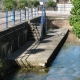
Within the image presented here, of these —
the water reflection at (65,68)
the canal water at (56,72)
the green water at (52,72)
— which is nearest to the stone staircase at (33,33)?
the water reflection at (65,68)

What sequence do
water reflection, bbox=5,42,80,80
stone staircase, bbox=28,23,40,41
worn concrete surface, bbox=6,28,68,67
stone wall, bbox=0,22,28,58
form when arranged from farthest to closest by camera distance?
stone staircase, bbox=28,23,40,41
stone wall, bbox=0,22,28,58
worn concrete surface, bbox=6,28,68,67
water reflection, bbox=5,42,80,80

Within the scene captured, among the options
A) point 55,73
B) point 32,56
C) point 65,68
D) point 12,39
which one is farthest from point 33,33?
point 55,73

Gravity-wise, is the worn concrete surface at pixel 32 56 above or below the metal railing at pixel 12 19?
below

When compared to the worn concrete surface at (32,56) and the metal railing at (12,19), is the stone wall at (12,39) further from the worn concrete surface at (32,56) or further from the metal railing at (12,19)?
the metal railing at (12,19)

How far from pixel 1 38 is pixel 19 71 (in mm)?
1959

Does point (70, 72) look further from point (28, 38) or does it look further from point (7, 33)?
point (28, 38)

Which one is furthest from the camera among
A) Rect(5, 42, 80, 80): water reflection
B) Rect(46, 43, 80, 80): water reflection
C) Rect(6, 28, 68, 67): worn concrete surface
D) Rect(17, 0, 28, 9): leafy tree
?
Rect(17, 0, 28, 9): leafy tree

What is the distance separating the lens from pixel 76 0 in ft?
32.0

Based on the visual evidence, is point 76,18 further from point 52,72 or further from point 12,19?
point 12,19

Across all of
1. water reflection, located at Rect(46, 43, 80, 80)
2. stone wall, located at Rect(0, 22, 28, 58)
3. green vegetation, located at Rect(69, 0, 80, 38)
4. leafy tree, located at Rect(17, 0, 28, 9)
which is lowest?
water reflection, located at Rect(46, 43, 80, 80)

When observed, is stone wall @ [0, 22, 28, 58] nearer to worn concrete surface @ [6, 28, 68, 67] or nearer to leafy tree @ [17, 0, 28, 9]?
worn concrete surface @ [6, 28, 68, 67]

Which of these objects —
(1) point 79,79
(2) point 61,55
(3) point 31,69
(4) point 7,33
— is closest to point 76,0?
(1) point 79,79

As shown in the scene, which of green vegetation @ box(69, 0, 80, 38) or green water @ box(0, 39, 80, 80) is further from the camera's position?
green water @ box(0, 39, 80, 80)

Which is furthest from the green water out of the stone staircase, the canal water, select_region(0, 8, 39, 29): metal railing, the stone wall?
the stone staircase
